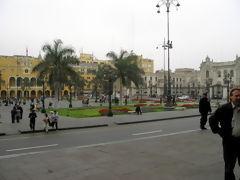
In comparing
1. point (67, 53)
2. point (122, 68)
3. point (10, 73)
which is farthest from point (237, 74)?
point (10, 73)

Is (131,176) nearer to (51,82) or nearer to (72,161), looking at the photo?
(72,161)

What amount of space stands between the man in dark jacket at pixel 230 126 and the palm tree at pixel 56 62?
1089 inches

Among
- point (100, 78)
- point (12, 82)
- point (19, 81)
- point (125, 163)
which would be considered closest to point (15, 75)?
point (19, 81)

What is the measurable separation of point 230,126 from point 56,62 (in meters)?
28.9

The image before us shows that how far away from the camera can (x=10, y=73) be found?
263 feet

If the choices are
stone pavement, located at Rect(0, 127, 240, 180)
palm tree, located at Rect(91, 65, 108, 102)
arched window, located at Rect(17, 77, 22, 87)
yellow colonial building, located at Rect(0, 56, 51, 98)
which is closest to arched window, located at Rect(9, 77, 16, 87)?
yellow colonial building, located at Rect(0, 56, 51, 98)

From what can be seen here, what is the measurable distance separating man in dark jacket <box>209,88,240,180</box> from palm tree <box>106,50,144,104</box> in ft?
108

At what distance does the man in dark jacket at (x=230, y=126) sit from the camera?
4.18 metres

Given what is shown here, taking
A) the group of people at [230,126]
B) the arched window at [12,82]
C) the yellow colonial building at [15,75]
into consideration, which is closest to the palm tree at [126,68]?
the group of people at [230,126]

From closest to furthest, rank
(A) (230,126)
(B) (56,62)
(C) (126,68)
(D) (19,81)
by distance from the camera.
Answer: (A) (230,126), (B) (56,62), (C) (126,68), (D) (19,81)

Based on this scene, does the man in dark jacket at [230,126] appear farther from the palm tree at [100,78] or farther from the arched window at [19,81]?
the arched window at [19,81]

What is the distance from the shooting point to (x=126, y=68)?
36938mm

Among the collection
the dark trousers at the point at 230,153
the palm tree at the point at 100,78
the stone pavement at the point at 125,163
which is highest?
the palm tree at the point at 100,78

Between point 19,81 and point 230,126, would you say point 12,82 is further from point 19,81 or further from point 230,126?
point 230,126
